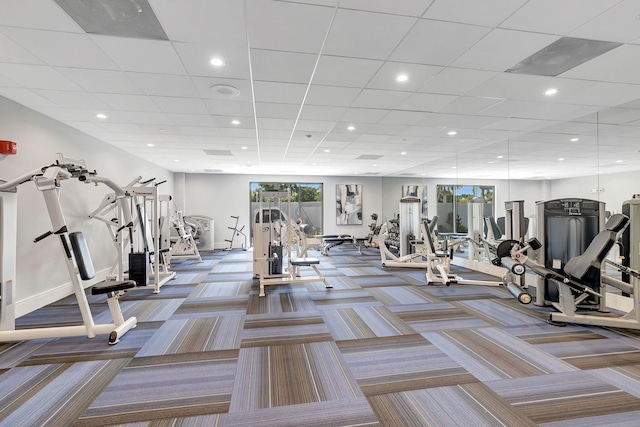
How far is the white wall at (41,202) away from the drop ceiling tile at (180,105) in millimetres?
1684

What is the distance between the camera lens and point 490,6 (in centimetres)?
189

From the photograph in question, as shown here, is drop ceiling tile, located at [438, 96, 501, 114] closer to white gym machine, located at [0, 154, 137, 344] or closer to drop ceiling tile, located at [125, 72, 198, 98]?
drop ceiling tile, located at [125, 72, 198, 98]

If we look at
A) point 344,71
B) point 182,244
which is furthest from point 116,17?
point 182,244

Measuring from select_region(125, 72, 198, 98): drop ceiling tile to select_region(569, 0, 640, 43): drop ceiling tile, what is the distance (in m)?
3.38

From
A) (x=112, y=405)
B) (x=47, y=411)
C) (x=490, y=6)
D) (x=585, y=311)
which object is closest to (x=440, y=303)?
(x=585, y=311)

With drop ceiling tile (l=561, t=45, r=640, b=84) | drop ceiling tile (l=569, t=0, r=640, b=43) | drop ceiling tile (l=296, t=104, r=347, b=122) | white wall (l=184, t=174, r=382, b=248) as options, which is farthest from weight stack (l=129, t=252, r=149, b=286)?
drop ceiling tile (l=561, t=45, r=640, b=84)

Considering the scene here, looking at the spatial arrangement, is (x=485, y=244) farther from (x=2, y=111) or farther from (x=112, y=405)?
(x=2, y=111)

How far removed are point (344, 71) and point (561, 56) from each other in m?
1.88

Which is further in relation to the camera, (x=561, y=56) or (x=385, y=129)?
(x=385, y=129)

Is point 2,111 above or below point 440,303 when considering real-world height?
above

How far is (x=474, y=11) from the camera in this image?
194 cm

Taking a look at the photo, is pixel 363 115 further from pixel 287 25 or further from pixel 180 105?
pixel 180 105

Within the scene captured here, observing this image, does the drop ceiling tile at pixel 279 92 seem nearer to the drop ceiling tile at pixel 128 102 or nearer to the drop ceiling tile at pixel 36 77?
the drop ceiling tile at pixel 128 102

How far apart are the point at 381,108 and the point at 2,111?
14.6 feet
